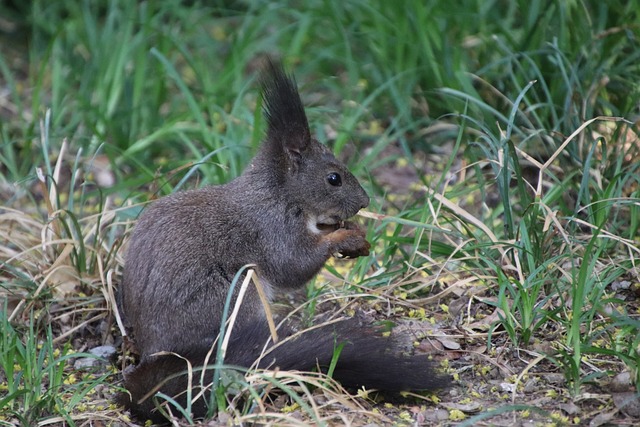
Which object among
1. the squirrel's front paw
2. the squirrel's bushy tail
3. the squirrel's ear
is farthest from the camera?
the squirrel's front paw

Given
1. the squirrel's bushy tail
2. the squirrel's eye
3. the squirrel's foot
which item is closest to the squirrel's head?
the squirrel's eye

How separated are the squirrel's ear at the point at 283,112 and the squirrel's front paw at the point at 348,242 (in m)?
0.38

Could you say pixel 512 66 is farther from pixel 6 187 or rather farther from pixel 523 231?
pixel 6 187

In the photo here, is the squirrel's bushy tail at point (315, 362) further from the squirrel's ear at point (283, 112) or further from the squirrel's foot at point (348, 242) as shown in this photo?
the squirrel's ear at point (283, 112)

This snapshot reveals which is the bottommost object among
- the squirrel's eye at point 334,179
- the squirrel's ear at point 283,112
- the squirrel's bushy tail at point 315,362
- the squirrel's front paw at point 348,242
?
the squirrel's bushy tail at point 315,362

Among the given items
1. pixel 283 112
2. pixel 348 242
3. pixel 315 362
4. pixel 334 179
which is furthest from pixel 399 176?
pixel 315 362

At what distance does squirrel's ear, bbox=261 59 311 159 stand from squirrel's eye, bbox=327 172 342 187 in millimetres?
157

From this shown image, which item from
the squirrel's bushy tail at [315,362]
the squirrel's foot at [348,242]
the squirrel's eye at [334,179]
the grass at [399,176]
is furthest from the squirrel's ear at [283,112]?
the squirrel's bushy tail at [315,362]

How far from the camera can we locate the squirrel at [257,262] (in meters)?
3.20

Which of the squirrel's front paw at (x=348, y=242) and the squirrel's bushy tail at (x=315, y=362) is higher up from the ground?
the squirrel's front paw at (x=348, y=242)

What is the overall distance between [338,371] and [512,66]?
8.17 feet

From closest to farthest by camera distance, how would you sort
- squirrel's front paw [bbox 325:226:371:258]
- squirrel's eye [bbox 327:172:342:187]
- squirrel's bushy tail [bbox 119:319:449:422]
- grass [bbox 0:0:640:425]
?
squirrel's bushy tail [bbox 119:319:449:422] → grass [bbox 0:0:640:425] → squirrel's front paw [bbox 325:226:371:258] → squirrel's eye [bbox 327:172:342:187]

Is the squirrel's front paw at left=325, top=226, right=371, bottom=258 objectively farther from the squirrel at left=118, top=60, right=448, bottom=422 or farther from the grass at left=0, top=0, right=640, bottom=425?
the grass at left=0, top=0, right=640, bottom=425

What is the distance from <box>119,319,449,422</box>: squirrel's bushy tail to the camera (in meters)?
3.10
